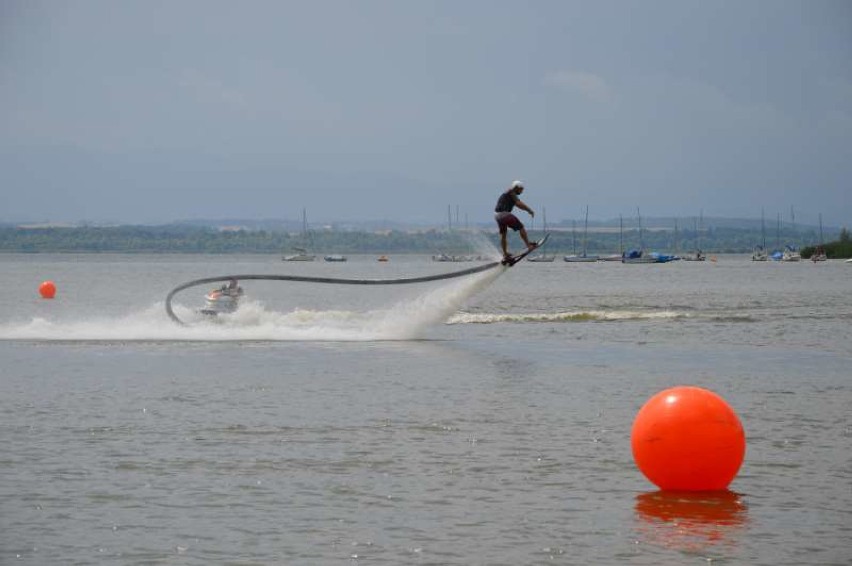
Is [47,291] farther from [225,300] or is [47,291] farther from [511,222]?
[511,222]

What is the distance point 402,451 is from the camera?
56.2 ft

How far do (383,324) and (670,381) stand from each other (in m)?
12.9

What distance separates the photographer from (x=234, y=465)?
1612 cm

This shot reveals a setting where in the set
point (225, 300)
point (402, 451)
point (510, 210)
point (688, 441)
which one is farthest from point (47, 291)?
point (688, 441)

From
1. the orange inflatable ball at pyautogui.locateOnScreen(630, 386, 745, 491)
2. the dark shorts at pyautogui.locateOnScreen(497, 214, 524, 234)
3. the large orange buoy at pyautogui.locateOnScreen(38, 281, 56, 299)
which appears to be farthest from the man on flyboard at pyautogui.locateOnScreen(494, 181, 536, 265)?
the large orange buoy at pyautogui.locateOnScreen(38, 281, 56, 299)

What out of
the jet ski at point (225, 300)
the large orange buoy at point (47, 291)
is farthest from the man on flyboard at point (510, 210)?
the large orange buoy at point (47, 291)

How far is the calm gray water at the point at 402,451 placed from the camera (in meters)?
12.4

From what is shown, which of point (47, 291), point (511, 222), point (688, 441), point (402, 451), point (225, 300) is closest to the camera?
point (688, 441)

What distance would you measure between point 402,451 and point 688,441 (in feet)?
15.1

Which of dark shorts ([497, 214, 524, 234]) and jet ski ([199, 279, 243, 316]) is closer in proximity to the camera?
dark shorts ([497, 214, 524, 234])

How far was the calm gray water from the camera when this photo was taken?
12359mm

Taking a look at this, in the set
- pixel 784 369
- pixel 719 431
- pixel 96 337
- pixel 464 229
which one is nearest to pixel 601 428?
pixel 719 431

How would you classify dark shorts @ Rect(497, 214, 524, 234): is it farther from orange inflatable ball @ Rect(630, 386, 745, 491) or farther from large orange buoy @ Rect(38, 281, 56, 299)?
large orange buoy @ Rect(38, 281, 56, 299)

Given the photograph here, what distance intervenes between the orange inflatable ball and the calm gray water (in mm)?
254
